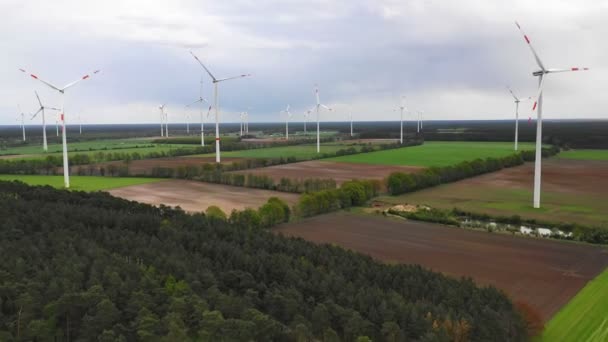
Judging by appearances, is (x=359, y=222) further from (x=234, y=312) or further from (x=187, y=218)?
(x=234, y=312)

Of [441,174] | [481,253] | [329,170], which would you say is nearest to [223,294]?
[481,253]

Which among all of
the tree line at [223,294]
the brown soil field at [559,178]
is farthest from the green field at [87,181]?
the brown soil field at [559,178]

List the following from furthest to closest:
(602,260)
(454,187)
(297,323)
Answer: (454,187) → (602,260) → (297,323)

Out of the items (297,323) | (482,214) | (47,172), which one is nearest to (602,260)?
(482,214)

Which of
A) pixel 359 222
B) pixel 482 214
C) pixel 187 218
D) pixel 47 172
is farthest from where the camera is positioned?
pixel 47 172

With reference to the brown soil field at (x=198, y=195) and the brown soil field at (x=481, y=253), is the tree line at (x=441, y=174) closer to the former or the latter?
the brown soil field at (x=198, y=195)

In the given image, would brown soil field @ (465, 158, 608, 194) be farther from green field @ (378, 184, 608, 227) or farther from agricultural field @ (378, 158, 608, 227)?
green field @ (378, 184, 608, 227)
